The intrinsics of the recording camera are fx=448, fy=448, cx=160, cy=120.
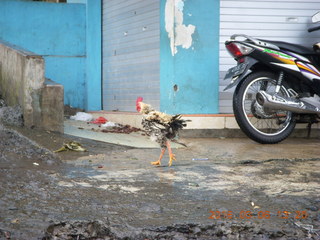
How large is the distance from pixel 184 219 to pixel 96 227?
1.70 ft

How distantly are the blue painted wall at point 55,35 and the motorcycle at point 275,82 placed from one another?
4805 mm

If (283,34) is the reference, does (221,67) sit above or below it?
below

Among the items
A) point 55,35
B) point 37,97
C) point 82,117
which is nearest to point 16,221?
point 37,97

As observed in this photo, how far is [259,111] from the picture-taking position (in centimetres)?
594

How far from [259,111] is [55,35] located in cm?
563

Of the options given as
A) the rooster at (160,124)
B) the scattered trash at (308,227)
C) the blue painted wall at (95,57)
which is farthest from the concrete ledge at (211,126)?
the scattered trash at (308,227)

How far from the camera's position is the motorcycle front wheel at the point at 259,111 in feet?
19.0

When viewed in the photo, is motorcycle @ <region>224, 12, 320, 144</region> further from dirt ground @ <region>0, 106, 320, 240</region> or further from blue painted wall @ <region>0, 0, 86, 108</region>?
blue painted wall @ <region>0, 0, 86, 108</region>

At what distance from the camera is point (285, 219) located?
105 inches

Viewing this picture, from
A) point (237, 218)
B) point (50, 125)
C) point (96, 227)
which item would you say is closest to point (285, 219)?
point (237, 218)

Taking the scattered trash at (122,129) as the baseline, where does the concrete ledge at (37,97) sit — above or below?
above

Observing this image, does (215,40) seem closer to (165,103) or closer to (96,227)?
(165,103)

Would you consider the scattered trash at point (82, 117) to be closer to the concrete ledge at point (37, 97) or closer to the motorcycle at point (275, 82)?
the concrete ledge at point (37, 97)
